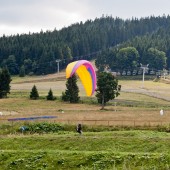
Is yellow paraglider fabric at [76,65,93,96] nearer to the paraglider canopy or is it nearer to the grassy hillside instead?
the paraglider canopy

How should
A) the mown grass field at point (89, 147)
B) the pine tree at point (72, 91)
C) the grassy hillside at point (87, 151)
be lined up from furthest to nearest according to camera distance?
the pine tree at point (72, 91), the mown grass field at point (89, 147), the grassy hillside at point (87, 151)

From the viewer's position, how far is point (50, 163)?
31750 millimetres

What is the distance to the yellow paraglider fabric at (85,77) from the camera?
175ft

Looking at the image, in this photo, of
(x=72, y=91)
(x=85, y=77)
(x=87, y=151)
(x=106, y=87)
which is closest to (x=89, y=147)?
(x=87, y=151)

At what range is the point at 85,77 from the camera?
54219mm

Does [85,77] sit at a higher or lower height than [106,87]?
higher

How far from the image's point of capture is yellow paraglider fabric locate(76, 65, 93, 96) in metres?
53.5

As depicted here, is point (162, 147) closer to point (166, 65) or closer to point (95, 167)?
point (95, 167)

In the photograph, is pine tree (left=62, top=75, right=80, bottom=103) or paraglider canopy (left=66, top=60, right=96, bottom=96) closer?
paraglider canopy (left=66, top=60, right=96, bottom=96)

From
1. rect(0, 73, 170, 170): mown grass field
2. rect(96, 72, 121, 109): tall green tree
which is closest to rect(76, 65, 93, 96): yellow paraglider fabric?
rect(0, 73, 170, 170): mown grass field

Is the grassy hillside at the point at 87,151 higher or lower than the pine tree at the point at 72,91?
lower

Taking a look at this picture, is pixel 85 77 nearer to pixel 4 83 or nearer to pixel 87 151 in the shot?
pixel 87 151

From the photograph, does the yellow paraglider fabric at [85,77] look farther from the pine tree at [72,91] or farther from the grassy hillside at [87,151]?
the pine tree at [72,91]

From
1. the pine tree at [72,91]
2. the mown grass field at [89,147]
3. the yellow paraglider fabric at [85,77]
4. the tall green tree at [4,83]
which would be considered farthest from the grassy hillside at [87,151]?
the tall green tree at [4,83]
